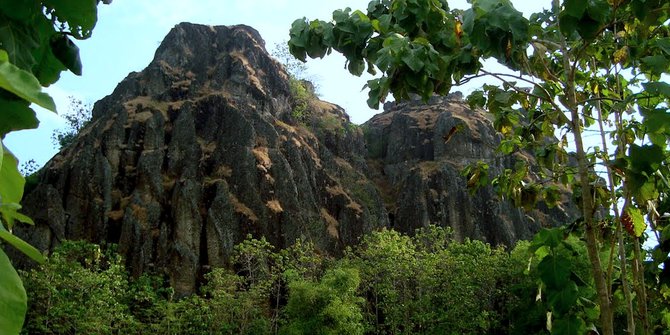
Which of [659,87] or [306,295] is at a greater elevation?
[306,295]

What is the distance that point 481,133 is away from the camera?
133ft

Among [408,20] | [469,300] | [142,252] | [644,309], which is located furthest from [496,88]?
[142,252]

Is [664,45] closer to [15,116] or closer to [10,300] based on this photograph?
[15,116]

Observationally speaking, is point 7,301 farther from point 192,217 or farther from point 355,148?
point 355,148

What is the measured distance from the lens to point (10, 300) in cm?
35

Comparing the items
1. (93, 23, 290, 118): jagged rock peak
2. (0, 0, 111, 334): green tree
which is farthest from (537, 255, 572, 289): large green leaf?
(93, 23, 290, 118): jagged rock peak

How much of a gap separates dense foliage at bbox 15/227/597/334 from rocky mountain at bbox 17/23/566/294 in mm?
2701

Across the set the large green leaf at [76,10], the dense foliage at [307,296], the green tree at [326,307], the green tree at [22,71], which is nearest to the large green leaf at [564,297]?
the green tree at [22,71]

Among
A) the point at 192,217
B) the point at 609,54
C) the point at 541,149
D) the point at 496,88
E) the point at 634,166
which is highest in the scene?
the point at 192,217

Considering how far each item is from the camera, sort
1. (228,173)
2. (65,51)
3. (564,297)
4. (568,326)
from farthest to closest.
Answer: (228,173) < (568,326) < (564,297) < (65,51)

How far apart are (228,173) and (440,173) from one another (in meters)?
13.8

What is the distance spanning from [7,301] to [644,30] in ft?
12.4

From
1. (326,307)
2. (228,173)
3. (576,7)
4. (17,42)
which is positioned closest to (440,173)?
(228,173)

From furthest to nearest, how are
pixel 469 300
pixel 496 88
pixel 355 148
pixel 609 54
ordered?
pixel 355 148
pixel 469 300
pixel 609 54
pixel 496 88
